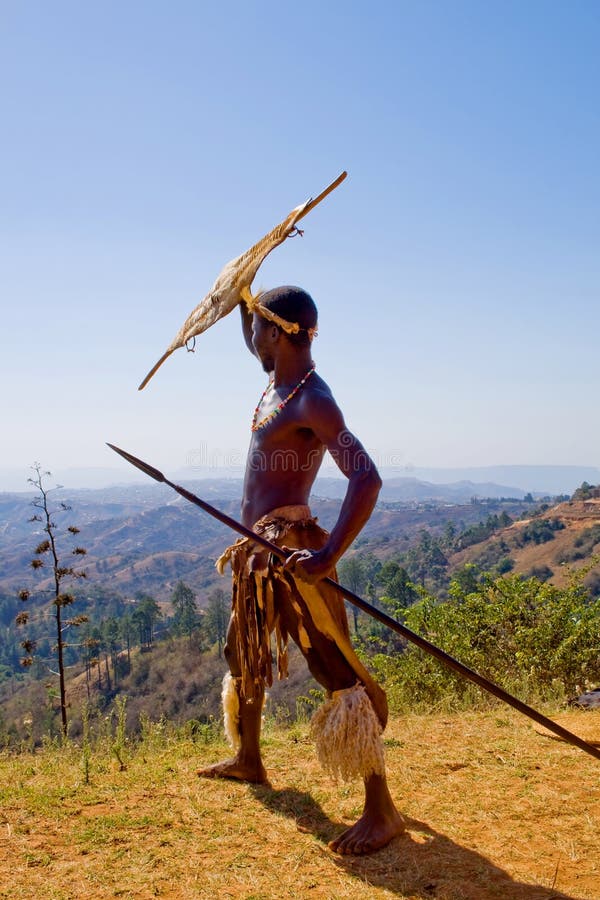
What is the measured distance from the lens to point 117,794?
4.09 metres

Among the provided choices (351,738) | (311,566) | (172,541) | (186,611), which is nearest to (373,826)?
(351,738)

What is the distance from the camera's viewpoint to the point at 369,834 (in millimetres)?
3451

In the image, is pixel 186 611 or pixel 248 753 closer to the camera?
pixel 248 753

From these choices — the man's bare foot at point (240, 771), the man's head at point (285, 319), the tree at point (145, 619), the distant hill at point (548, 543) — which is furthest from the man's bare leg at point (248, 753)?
the tree at point (145, 619)

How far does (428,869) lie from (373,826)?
1.11 ft

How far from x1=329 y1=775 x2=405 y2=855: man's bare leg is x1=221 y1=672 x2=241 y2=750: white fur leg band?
3.32 feet

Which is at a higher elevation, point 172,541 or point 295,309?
point 295,309

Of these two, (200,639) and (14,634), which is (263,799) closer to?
(200,639)

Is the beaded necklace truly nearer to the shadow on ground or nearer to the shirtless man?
the shirtless man

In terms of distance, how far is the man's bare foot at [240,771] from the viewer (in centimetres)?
430

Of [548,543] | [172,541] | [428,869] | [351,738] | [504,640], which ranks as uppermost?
[351,738]

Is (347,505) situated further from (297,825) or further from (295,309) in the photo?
(297,825)

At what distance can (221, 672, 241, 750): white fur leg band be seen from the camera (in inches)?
170

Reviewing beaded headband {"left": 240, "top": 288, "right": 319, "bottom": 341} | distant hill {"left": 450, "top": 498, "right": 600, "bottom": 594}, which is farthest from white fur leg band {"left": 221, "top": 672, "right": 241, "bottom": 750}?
distant hill {"left": 450, "top": 498, "right": 600, "bottom": 594}
